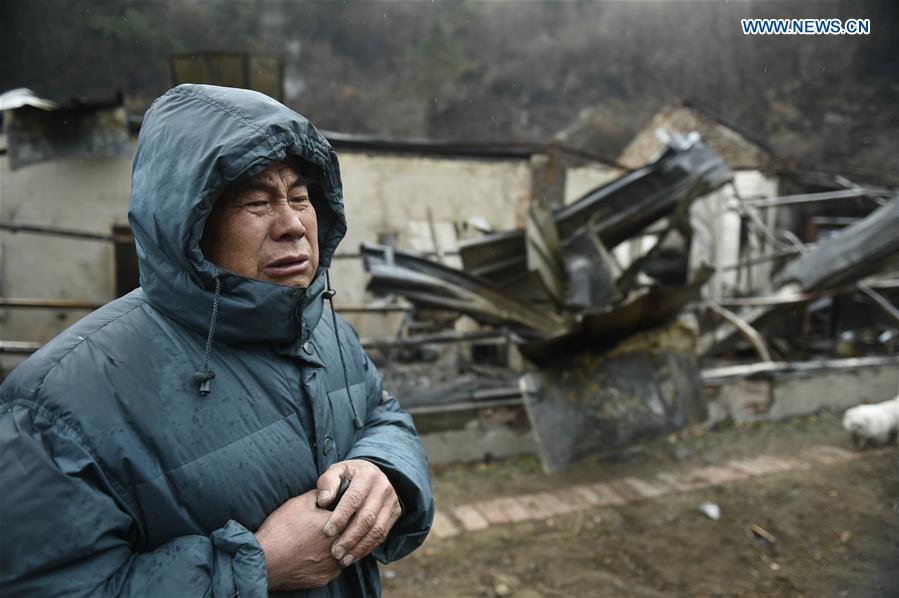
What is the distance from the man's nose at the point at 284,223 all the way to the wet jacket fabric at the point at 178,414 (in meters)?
0.13

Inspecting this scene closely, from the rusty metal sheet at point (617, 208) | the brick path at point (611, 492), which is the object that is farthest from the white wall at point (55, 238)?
the brick path at point (611, 492)

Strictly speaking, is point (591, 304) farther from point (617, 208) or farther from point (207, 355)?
point (207, 355)

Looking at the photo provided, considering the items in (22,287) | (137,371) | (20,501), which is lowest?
(22,287)

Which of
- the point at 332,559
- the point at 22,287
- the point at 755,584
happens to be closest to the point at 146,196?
the point at 332,559

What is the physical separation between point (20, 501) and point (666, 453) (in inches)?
203

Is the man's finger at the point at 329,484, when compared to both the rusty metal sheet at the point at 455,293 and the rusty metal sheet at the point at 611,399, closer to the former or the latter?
the rusty metal sheet at the point at 455,293

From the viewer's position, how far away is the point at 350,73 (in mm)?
42625

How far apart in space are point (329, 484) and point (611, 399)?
3569 millimetres

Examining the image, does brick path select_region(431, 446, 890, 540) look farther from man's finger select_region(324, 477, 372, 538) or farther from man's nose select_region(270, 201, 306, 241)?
man's nose select_region(270, 201, 306, 241)

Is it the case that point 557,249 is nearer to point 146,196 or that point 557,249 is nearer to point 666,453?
point 666,453

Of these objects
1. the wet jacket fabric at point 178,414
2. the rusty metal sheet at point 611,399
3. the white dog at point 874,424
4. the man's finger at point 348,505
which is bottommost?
the white dog at point 874,424

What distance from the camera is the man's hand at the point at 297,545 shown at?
3.84ft

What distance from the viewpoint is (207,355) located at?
120cm

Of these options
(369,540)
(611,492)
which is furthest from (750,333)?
(369,540)
